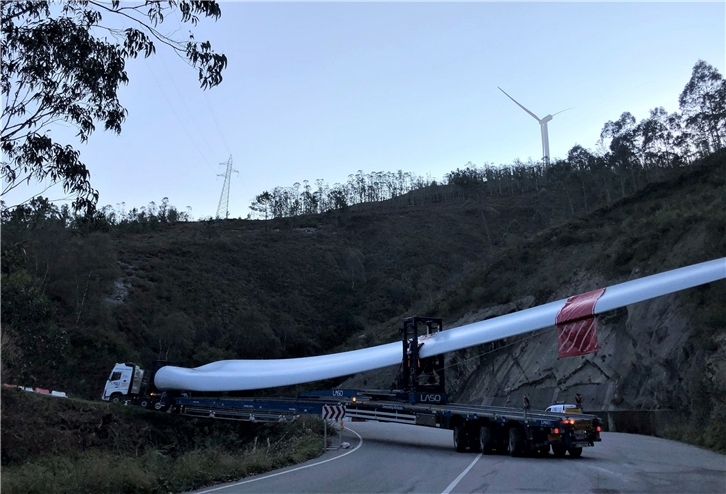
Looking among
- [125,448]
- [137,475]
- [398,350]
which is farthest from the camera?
[125,448]

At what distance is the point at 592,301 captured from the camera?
20.3 m

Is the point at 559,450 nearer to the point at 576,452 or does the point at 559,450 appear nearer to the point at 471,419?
the point at 576,452

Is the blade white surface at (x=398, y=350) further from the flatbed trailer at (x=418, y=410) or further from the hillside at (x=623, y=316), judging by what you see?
the hillside at (x=623, y=316)

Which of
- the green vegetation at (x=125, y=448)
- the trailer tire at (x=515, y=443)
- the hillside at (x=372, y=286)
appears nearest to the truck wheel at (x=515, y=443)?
the trailer tire at (x=515, y=443)

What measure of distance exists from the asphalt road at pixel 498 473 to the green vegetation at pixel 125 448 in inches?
34.4

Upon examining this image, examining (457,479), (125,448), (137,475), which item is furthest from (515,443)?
(125,448)

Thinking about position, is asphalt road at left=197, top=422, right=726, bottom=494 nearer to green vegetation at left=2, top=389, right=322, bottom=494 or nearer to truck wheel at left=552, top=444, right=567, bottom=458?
truck wheel at left=552, top=444, right=567, bottom=458

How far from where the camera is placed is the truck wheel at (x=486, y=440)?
62.3 ft

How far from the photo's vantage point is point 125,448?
3042 centimetres

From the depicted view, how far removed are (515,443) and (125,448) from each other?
2074cm

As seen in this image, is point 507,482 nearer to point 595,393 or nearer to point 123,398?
point 595,393

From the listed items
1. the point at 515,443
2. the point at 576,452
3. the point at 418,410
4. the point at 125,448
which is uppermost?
the point at 418,410

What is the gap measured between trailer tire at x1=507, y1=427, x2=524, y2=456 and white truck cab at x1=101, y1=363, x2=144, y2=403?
88.0 ft

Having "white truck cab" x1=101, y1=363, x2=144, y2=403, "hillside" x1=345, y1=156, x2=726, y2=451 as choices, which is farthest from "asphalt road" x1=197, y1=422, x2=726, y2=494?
"white truck cab" x1=101, y1=363, x2=144, y2=403
